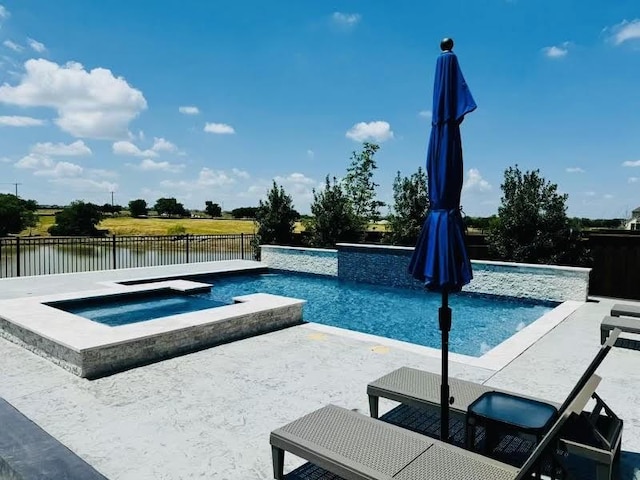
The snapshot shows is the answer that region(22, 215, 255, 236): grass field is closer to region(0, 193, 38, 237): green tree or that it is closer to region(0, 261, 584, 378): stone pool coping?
region(0, 193, 38, 237): green tree

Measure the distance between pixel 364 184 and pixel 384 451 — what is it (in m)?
24.5

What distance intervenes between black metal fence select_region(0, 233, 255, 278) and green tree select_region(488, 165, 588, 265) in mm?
10541

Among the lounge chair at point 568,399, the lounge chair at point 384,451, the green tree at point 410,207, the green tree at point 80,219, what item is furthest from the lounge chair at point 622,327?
the green tree at point 80,219

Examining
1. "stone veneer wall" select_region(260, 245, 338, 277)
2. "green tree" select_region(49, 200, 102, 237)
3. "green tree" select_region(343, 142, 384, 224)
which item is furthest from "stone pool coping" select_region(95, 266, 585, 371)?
"green tree" select_region(49, 200, 102, 237)

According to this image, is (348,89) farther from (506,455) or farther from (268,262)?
(506,455)

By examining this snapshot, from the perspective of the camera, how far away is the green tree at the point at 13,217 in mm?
41000

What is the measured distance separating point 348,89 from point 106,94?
10.5 m

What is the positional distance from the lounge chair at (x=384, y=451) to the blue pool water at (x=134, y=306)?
Answer: 278 inches

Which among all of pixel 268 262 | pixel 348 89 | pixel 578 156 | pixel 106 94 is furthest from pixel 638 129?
pixel 106 94

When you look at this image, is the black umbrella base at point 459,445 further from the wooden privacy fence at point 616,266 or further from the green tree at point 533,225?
the green tree at point 533,225

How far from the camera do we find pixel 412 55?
474 inches

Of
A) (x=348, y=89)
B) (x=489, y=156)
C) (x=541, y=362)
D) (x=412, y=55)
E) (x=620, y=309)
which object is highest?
(x=348, y=89)

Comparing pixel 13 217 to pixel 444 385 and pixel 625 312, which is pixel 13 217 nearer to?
pixel 625 312

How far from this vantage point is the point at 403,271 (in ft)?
44.8
